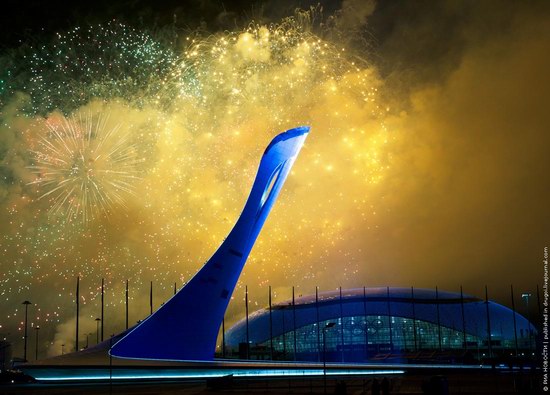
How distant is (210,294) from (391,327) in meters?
37.1

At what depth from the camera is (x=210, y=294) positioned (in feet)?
103

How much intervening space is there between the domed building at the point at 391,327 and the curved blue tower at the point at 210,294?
1249 inches

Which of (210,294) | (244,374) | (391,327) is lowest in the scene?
(244,374)

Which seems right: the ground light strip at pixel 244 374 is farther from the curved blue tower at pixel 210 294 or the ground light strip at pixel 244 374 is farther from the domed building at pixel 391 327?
the domed building at pixel 391 327

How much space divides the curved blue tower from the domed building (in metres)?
31.7

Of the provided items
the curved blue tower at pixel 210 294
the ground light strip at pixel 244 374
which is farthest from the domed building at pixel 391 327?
the curved blue tower at pixel 210 294

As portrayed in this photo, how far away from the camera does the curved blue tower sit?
3034 centimetres

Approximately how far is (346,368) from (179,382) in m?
11.4

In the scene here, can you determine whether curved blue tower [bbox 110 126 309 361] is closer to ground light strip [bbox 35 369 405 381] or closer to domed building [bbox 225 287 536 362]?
ground light strip [bbox 35 369 405 381]

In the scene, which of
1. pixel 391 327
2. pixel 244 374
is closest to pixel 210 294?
pixel 244 374

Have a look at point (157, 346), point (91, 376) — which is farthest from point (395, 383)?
point (91, 376)

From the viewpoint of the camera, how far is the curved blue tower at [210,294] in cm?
3034

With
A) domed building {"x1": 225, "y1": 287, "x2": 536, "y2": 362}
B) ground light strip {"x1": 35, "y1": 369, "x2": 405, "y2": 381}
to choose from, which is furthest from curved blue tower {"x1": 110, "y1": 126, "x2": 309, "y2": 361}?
domed building {"x1": 225, "y1": 287, "x2": 536, "y2": 362}

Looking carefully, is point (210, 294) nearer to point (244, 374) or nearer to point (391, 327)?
point (244, 374)
